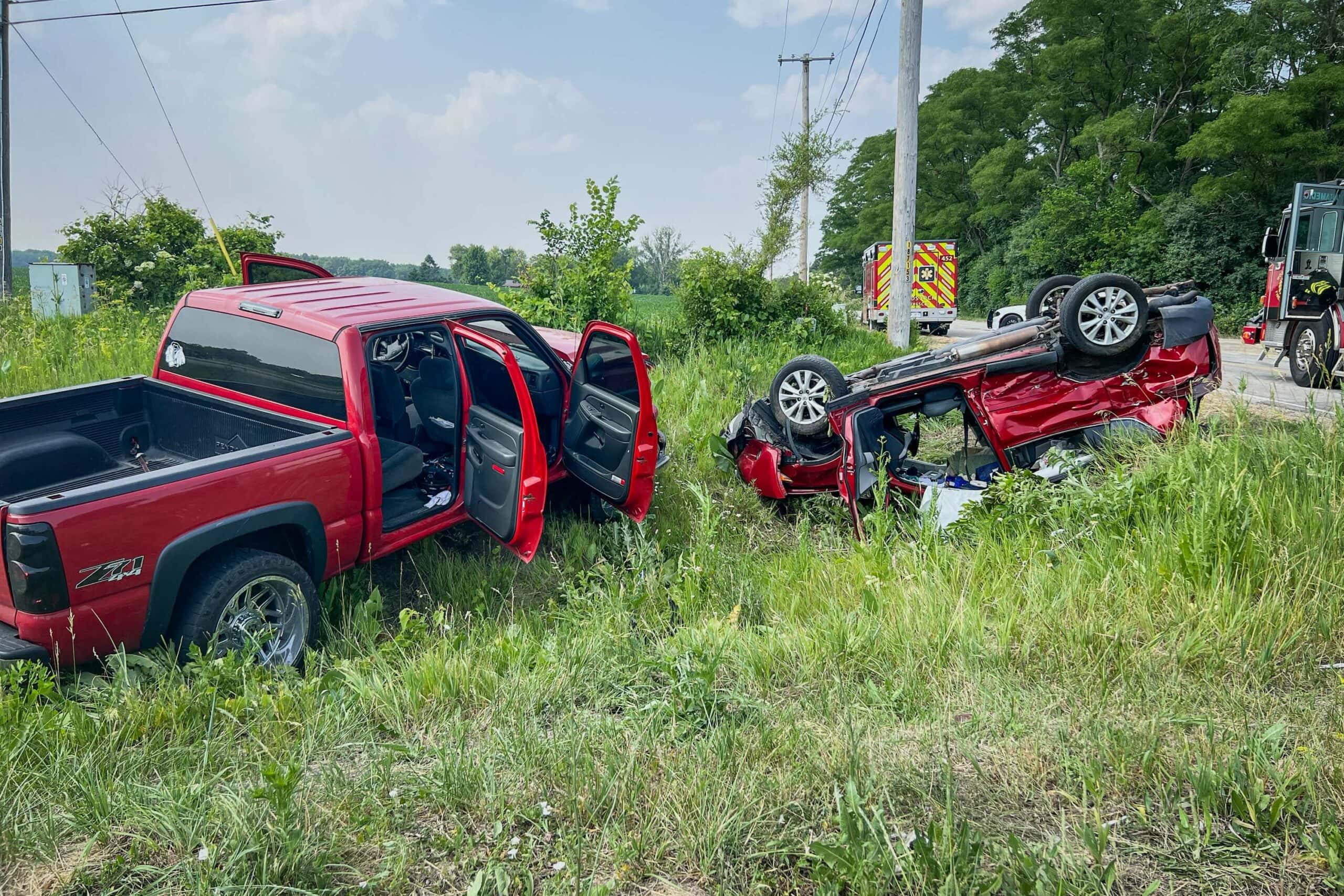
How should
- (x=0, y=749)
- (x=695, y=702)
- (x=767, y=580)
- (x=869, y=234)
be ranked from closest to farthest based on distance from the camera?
(x=0, y=749) < (x=695, y=702) < (x=767, y=580) < (x=869, y=234)

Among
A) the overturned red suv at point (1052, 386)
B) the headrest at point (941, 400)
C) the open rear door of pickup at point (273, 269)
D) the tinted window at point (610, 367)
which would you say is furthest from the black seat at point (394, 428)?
the headrest at point (941, 400)

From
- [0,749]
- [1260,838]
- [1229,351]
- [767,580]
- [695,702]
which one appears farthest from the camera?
[1229,351]

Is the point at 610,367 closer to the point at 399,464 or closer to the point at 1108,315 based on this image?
the point at 399,464

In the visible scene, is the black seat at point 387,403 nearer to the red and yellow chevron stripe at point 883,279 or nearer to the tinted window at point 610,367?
the tinted window at point 610,367

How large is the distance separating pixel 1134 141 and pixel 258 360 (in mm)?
36475

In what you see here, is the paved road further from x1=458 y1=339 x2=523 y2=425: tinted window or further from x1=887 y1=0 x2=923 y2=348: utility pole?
x1=458 y1=339 x2=523 y2=425: tinted window

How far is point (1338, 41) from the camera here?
26109mm

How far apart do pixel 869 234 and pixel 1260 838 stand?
60.6 m

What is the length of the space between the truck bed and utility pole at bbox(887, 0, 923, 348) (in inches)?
385

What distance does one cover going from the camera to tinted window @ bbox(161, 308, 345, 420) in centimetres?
484

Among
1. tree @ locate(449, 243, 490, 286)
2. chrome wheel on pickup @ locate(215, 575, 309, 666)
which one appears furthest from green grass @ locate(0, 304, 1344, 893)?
tree @ locate(449, 243, 490, 286)

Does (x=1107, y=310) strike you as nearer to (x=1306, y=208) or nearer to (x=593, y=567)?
(x=593, y=567)

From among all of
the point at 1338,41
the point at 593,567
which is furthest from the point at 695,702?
the point at 1338,41

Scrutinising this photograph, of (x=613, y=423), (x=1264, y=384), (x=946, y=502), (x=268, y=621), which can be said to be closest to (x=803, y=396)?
(x=946, y=502)
